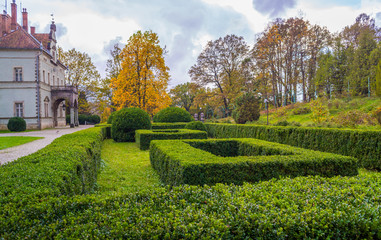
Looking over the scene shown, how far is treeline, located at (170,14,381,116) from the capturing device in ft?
85.4

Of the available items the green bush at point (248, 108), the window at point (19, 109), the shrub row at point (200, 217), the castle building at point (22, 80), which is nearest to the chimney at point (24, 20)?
the castle building at point (22, 80)

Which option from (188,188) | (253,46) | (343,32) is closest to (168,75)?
(253,46)

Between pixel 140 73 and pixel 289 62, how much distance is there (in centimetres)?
1722

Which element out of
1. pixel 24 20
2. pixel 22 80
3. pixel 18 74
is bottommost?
pixel 22 80

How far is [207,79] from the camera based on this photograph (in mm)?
31234

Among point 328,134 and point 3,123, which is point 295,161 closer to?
point 328,134

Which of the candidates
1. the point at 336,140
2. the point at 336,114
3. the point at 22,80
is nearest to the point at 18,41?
the point at 22,80

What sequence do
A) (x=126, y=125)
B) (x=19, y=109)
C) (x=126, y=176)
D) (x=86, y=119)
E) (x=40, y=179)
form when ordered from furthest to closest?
(x=86, y=119), (x=19, y=109), (x=126, y=125), (x=126, y=176), (x=40, y=179)

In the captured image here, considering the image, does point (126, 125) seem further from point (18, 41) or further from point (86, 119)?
point (86, 119)

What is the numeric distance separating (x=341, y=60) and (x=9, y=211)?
111 ft

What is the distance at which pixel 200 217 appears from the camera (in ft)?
6.91

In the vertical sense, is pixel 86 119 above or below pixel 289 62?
below

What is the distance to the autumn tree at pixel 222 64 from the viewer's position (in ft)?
100

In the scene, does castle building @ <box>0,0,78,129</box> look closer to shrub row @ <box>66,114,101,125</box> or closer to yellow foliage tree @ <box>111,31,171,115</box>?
yellow foliage tree @ <box>111,31,171,115</box>
